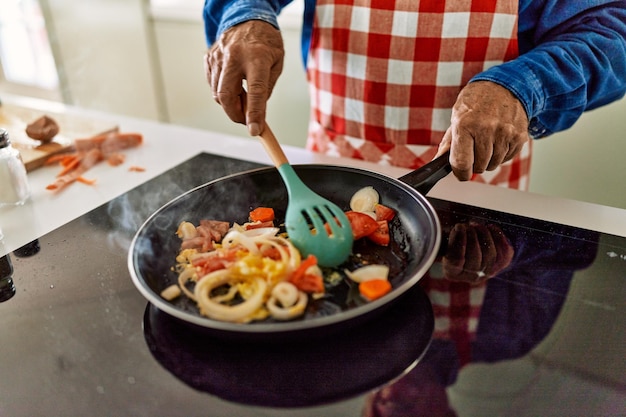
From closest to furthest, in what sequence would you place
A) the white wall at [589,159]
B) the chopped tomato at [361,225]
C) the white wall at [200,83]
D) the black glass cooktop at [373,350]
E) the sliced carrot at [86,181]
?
the black glass cooktop at [373,350], the chopped tomato at [361,225], the sliced carrot at [86,181], the white wall at [589,159], the white wall at [200,83]

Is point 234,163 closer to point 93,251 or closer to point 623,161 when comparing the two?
point 93,251

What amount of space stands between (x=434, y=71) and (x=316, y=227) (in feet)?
1.56

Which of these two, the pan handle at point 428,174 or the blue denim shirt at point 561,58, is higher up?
the blue denim shirt at point 561,58

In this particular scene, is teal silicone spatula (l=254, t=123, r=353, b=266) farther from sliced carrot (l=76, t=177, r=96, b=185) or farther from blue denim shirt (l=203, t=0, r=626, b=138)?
sliced carrot (l=76, t=177, r=96, b=185)

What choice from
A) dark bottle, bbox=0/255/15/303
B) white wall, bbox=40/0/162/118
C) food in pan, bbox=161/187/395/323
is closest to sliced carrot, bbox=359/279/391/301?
food in pan, bbox=161/187/395/323

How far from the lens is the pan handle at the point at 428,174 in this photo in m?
0.77

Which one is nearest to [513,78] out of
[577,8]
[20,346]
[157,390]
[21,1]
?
[577,8]

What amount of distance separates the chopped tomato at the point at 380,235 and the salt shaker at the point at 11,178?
0.64m

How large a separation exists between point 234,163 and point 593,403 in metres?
0.75

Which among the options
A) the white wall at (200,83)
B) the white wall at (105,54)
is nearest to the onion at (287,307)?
the white wall at (200,83)

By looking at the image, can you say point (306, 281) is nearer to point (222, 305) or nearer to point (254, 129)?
point (222, 305)

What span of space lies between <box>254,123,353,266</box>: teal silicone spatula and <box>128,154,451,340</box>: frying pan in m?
0.04

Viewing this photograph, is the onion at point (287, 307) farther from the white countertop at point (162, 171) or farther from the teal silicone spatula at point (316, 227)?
the white countertop at point (162, 171)

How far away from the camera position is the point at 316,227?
0.70 m
